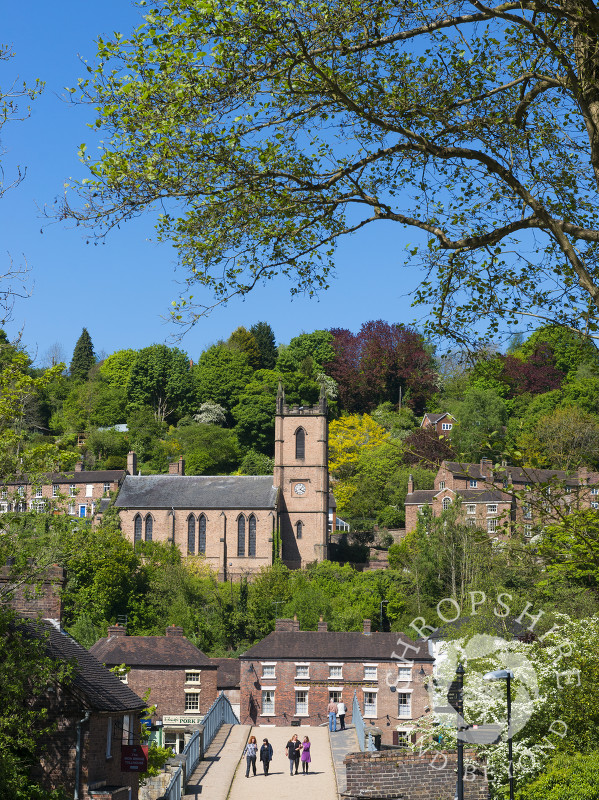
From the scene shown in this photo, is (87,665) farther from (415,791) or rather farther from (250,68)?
(250,68)

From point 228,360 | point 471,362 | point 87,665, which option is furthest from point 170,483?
point 471,362

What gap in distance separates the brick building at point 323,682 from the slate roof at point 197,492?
27.3 m

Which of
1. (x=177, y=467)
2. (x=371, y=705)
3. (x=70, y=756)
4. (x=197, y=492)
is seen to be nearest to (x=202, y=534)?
(x=197, y=492)

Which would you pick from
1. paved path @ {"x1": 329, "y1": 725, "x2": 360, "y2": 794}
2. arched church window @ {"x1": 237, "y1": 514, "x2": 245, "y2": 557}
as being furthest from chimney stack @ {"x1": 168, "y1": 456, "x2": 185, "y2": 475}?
paved path @ {"x1": 329, "y1": 725, "x2": 360, "y2": 794}

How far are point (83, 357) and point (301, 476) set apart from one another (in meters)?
48.3

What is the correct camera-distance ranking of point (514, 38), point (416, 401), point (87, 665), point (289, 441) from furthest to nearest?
point (416, 401) < point (289, 441) < point (87, 665) < point (514, 38)

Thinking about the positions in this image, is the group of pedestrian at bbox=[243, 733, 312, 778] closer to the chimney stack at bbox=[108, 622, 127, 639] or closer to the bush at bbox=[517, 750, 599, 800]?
the bush at bbox=[517, 750, 599, 800]

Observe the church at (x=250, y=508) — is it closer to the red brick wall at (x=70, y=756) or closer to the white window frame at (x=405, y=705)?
the white window frame at (x=405, y=705)

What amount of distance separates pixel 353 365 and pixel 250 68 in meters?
95.6

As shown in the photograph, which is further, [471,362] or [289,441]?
[289,441]

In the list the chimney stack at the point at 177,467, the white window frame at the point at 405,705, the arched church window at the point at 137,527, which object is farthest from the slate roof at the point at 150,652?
the chimney stack at the point at 177,467

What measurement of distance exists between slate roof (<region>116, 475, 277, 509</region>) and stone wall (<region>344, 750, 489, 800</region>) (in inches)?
2318

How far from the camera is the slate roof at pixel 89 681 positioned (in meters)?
18.8

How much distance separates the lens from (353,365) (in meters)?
105
